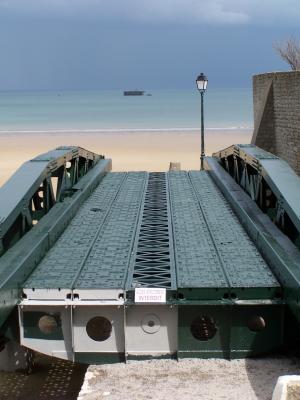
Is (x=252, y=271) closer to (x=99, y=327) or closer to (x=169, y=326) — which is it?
(x=169, y=326)

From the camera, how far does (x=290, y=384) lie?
14.8ft

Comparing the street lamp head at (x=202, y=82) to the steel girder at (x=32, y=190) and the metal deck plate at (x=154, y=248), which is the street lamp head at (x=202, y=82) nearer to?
the steel girder at (x=32, y=190)

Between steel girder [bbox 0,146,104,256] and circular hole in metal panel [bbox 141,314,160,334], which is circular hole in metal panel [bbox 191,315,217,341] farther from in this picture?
steel girder [bbox 0,146,104,256]

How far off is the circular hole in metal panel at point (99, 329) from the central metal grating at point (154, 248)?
1.87ft

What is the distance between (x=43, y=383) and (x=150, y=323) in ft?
5.31

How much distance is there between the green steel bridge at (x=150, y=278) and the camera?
580 centimetres

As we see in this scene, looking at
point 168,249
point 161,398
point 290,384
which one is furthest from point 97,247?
point 290,384

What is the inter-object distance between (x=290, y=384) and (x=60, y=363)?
11.4 feet

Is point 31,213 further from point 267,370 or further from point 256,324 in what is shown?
point 267,370

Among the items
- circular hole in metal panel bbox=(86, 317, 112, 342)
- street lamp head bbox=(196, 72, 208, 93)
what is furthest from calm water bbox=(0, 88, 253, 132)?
circular hole in metal panel bbox=(86, 317, 112, 342)

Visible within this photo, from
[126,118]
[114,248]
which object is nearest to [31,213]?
[114,248]

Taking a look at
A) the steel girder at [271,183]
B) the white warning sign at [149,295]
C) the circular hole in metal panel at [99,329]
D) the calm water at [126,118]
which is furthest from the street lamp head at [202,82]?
the calm water at [126,118]

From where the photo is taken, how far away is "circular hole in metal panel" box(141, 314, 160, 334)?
5.88 metres

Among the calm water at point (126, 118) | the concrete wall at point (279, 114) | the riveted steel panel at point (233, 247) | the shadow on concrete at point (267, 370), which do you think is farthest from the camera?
the calm water at point (126, 118)
